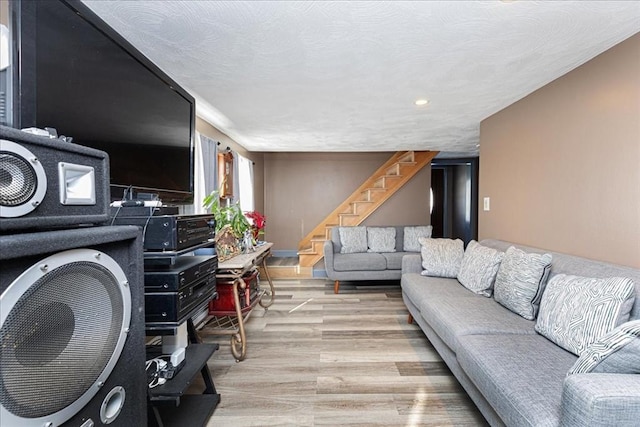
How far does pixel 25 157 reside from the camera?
56 centimetres

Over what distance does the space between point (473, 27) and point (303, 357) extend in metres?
2.42

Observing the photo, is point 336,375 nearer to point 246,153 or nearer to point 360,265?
point 360,265

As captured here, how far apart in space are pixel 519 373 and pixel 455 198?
20.6 ft

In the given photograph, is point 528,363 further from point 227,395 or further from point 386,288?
point 386,288

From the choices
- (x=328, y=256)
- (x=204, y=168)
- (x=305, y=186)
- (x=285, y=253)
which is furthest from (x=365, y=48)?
(x=285, y=253)

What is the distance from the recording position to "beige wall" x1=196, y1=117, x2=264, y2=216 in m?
3.18

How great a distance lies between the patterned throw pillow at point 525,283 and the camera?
1.83m

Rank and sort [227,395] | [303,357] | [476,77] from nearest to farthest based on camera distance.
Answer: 1. [227,395]
2. [476,77]
3. [303,357]

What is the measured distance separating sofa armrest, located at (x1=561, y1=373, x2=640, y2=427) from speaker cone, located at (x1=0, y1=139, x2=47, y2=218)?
1.46 meters

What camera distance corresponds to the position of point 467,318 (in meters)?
1.81

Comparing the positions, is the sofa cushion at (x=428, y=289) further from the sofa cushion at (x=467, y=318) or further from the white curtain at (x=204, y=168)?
the white curtain at (x=204, y=168)

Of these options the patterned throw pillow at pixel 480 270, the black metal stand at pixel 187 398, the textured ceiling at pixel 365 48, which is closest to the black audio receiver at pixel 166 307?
the black metal stand at pixel 187 398

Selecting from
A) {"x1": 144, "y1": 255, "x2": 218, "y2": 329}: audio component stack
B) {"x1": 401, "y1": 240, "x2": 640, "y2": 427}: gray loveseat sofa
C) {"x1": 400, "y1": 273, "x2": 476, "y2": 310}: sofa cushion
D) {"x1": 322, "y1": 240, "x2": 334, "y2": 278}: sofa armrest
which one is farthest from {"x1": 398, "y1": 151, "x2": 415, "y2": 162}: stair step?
{"x1": 144, "y1": 255, "x2": 218, "y2": 329}: audio component stack

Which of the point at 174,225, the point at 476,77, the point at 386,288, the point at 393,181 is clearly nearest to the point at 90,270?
the point at 174,225
